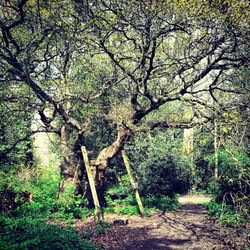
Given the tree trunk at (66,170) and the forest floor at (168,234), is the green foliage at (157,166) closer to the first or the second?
the forest floor at (168,234)

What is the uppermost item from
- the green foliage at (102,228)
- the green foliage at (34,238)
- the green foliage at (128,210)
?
the green foliage at (34,238)

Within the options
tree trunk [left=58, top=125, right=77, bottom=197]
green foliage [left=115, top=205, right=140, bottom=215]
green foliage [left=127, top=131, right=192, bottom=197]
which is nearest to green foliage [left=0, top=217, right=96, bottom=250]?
green foliage [left=115, top=205, right=140, bottom=215]

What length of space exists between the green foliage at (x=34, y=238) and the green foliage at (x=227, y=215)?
3757 mm

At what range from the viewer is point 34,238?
5727mm

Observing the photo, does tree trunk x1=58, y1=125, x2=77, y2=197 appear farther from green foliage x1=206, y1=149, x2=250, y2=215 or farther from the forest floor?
green foliage x1=206, y1=149, x2=250, y2=215

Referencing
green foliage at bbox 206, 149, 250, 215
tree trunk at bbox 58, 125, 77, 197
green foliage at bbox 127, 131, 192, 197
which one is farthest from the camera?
green foliage at bbox 127, 131, 192, 197

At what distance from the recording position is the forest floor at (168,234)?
6.58 meters

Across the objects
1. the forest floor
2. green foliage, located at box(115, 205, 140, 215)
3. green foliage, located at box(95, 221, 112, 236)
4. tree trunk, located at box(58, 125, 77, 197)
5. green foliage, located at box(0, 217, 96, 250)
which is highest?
tree trunk, located at box(58, 125, 77, 197)

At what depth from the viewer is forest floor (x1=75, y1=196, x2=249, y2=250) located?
658 cm

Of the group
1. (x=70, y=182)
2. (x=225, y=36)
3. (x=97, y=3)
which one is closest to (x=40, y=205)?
(x=70, y=182)

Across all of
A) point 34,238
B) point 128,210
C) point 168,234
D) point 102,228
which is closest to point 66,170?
point 128,210

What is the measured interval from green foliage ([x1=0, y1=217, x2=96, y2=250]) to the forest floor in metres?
0.77

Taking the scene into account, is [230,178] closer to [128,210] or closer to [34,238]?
[128,210]

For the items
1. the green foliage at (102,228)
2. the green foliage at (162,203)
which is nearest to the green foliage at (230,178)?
the green foliage at (162,203)
